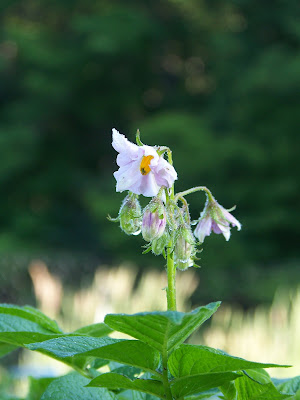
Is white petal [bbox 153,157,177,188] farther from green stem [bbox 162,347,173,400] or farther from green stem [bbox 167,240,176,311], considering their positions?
green stem [bbox 162,347,173,400]

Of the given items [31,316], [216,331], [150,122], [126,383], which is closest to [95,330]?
[31,316]

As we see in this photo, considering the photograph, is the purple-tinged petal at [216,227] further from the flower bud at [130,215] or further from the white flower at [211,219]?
the flower bud at [130,215]

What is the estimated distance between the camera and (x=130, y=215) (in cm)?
76

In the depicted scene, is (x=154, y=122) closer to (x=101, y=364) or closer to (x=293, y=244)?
(x=293, y=244)

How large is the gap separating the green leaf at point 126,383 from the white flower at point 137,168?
0.79 feet

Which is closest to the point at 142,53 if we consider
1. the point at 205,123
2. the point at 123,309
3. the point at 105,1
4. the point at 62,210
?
the point at 105,1

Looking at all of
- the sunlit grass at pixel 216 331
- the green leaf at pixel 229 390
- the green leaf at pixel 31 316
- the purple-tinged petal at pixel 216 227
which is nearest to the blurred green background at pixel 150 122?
the sunlit grass at pixel 216 331

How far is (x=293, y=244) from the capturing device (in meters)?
9.85

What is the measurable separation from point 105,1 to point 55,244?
5.30 metres

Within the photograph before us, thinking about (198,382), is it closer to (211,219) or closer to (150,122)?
(211,219)

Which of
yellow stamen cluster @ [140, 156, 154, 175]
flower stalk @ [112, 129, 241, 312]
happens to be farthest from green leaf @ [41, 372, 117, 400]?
yellow stamen cluster @ [140, 156, 154, 175]

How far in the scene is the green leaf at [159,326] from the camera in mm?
471

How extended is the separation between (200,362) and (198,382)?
2 centimetres

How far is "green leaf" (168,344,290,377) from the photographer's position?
488 millimetres
